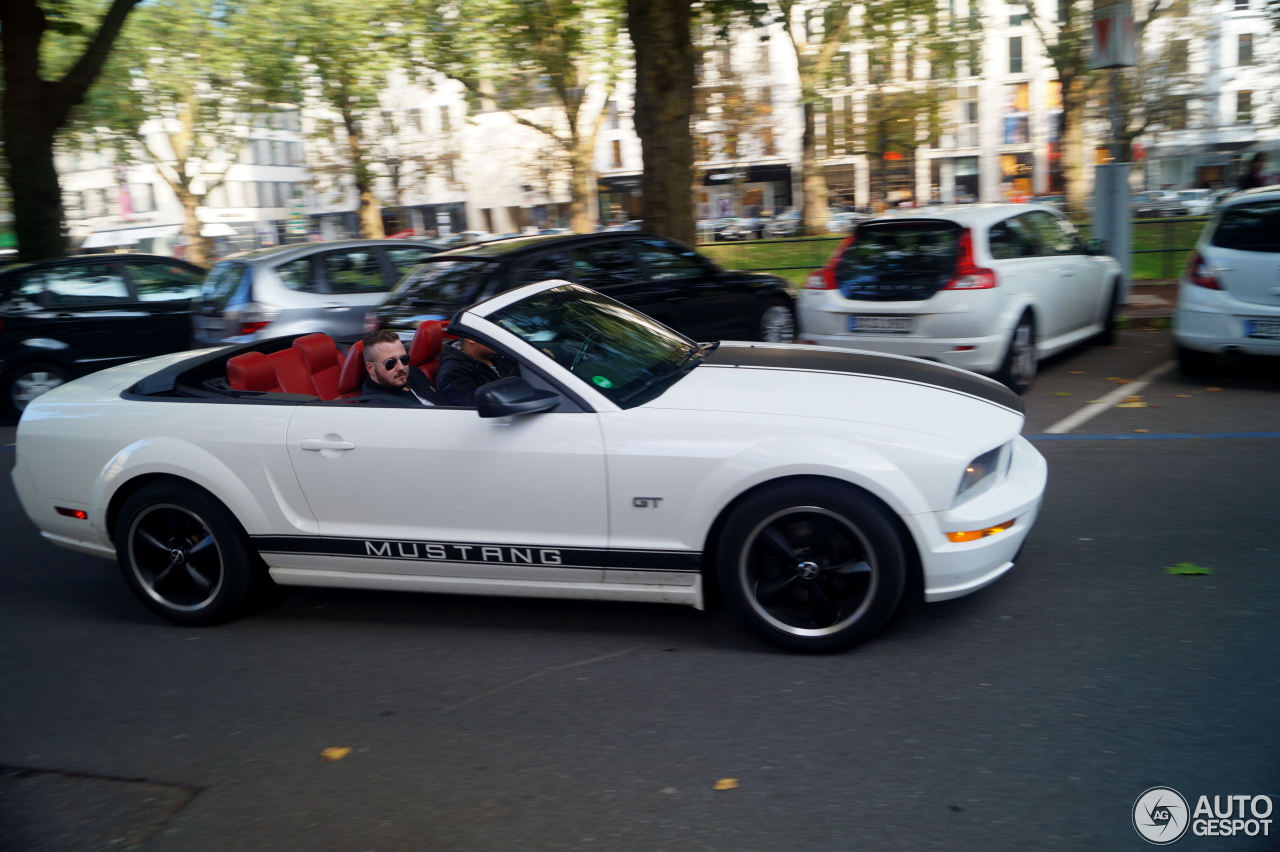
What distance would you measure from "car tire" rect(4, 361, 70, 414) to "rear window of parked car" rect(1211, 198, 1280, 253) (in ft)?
35.8

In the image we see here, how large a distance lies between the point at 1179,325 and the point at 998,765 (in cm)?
698

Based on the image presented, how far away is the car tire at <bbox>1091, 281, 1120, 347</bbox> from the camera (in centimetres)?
1112

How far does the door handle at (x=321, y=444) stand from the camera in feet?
15.4

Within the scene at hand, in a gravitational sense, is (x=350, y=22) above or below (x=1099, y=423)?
above

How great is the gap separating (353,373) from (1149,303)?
11.0 meters

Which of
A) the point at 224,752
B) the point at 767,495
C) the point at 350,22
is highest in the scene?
the point at 350,22

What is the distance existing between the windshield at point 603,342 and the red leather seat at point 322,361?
115cm

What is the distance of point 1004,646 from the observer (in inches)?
169

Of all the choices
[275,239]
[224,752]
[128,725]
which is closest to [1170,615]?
[224,752]

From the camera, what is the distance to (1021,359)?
366 inches

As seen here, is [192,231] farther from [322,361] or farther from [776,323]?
[322,361]

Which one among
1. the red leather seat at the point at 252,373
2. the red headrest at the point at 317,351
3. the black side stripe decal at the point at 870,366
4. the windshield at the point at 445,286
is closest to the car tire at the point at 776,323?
the windshield at the point at 445,286

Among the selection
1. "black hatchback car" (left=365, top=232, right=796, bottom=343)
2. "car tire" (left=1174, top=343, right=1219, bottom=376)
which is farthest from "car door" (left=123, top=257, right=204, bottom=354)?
"car tire" (left=1174, top=343, right=1219, bottom=376)

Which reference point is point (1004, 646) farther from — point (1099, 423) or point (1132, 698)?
point (1099, 423)
